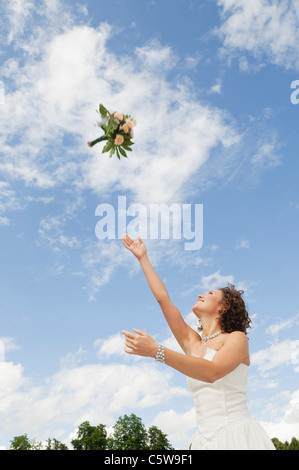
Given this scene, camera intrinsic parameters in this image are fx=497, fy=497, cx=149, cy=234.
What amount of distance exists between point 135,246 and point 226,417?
3.54 metres

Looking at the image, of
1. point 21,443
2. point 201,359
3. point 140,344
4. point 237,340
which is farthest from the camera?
point 21,443

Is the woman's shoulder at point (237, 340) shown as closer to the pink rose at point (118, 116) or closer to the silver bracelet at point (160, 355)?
the silver bracelet at point (160, 355)

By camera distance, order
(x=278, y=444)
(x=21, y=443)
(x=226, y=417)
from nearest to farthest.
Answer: (x=226, y=417) < (x=278, y=444) < (x=21, y=443)

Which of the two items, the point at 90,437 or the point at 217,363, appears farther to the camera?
the point at 90,437

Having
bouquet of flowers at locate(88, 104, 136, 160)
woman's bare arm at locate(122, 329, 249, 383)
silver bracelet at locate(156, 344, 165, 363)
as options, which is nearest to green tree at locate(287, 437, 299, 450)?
bouquet of flowers at locate(88, 104, 136, 160)

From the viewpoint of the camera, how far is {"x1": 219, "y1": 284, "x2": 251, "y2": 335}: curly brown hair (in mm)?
8031

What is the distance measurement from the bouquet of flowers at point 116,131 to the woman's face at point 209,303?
4475mm

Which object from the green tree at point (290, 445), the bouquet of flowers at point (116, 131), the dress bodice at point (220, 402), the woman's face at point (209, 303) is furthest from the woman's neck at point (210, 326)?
the green tree at point (290, 445)

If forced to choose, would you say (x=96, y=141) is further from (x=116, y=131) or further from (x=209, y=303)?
(x=209, y=303)

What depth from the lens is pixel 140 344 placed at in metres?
6.09

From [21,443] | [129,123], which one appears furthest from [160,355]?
[21,443]

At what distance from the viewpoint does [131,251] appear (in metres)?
9.27

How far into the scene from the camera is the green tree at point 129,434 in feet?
262
